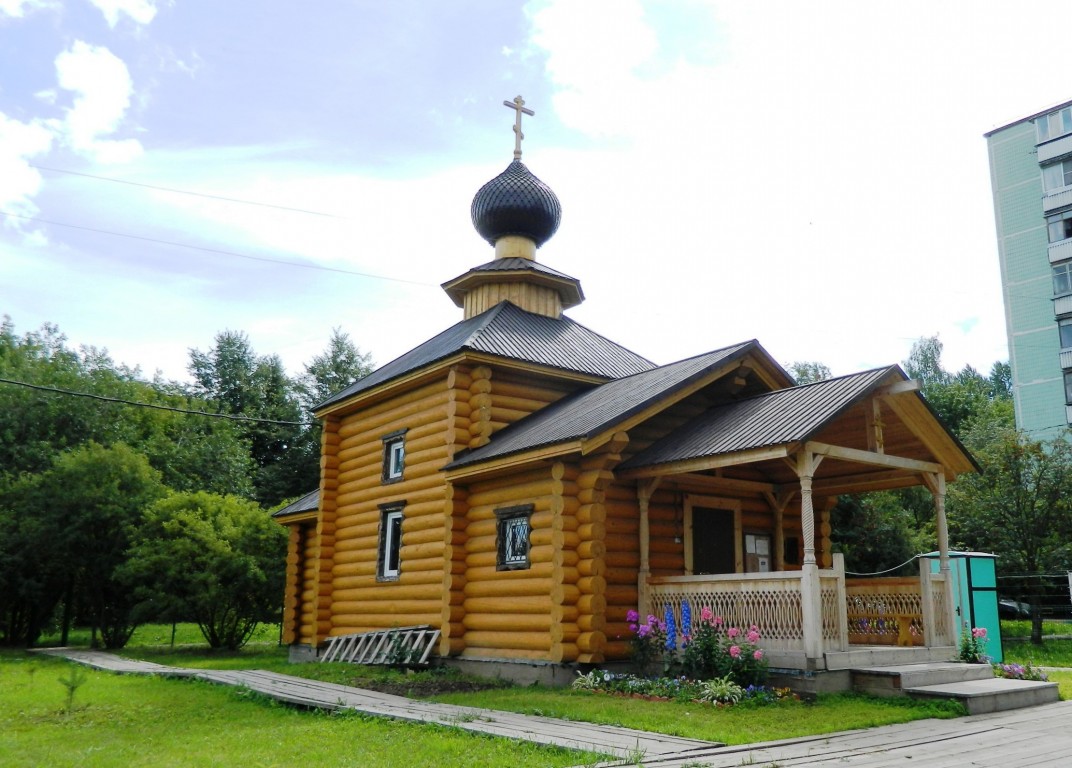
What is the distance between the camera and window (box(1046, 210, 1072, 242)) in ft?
131

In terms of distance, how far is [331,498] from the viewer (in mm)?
19500

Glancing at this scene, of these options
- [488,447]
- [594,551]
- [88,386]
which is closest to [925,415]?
[594,551]

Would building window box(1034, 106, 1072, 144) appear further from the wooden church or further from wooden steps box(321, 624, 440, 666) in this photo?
wooden steps box(321, 624, 440, 666)

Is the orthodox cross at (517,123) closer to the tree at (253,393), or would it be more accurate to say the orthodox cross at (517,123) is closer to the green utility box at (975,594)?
the green utility box at (975,594)

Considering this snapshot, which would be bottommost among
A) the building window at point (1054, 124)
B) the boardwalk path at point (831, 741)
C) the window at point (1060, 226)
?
the boardwalk path at point (831, 741)

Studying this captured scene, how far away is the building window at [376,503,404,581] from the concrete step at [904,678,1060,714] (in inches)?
378

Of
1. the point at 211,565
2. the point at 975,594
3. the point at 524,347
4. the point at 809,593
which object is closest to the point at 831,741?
the point at 809,593

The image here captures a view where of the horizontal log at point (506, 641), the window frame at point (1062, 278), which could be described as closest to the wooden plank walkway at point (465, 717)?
the horizontal log at point (506, 641)

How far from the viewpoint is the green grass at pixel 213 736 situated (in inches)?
295

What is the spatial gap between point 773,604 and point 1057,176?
37.4 metres

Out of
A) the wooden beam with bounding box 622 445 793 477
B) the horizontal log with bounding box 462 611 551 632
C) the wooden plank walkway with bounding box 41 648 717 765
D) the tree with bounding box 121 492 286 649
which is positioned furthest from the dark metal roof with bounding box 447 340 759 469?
the tree with bounding box 121 492 286 649

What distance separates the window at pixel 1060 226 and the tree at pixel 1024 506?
20639 mm

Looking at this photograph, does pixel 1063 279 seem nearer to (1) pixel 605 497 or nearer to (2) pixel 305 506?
(2) pixel 305 506

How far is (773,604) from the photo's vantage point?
11.3 meters
